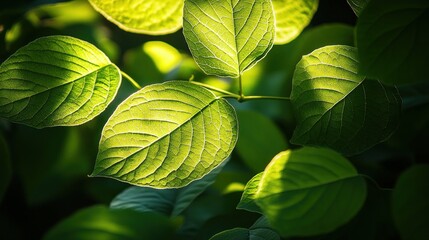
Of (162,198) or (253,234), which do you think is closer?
(253,234)

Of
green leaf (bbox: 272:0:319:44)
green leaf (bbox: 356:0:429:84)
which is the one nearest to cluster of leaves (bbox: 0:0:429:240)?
green leaf (bbox: 356:0:429:84)

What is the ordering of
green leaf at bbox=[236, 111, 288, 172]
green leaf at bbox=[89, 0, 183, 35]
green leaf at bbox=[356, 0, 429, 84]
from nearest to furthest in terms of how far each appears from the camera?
green leaf at bbox=[356, 0, 429, 84]
green leaf at bbox=[89, 0, 183, 35]
green leaf at bbox=[236, 111, 288, 172]

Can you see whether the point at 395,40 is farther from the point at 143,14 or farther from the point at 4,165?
the point at 4,165

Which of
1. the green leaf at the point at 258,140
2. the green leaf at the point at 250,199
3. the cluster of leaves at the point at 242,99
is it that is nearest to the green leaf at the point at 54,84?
the cluster of leaves at the point at 242,99

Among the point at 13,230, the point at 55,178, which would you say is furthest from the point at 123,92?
the point at 13,230

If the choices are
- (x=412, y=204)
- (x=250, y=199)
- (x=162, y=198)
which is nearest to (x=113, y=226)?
(x=162, y=198)

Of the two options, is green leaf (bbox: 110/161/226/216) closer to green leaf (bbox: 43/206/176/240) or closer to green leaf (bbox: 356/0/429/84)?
green leaf (bbox: 43/206/176/240)
